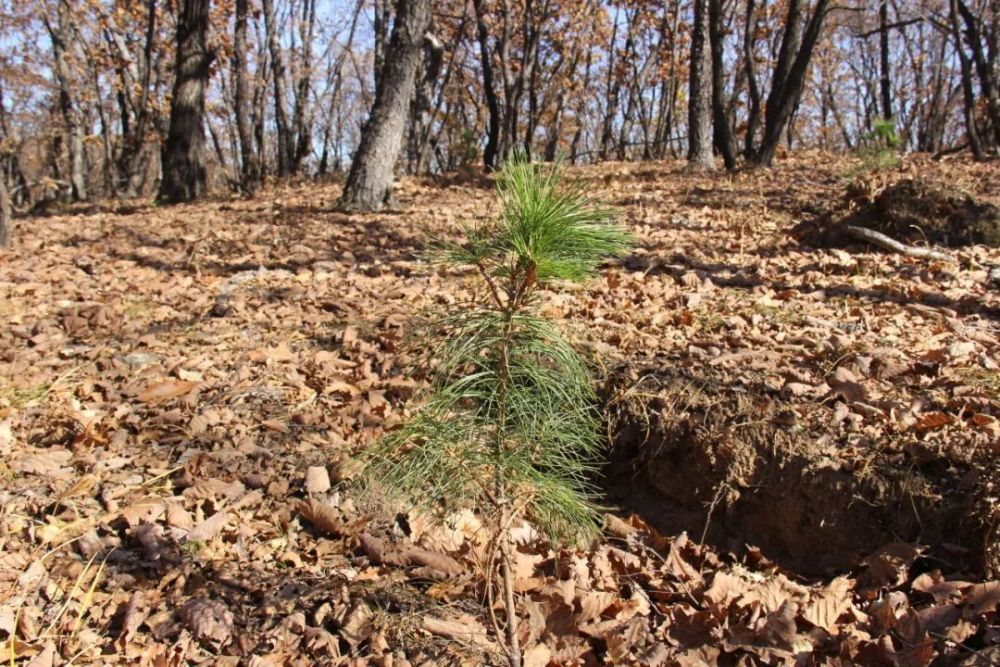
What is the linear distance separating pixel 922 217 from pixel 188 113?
30.0 feet

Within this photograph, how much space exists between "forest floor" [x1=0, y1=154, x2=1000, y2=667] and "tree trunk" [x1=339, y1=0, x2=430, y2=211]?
2.57 m

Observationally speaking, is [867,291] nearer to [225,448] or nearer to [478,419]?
[478,419]

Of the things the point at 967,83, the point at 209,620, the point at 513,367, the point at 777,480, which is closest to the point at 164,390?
the point at 209,620

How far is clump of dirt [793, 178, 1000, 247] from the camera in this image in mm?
5500

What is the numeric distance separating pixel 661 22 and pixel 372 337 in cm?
2125

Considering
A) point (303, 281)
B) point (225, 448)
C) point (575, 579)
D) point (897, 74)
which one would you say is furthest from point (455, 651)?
point (897, 74)

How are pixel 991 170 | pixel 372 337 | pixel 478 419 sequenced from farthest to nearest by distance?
pixel 991 170 < pixel 372 337 < pixel 478 419

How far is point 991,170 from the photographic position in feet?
29.6

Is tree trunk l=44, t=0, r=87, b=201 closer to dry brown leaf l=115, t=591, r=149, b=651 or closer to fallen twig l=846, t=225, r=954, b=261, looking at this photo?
dry brown leaf l=115, t=591, r=149, b=651

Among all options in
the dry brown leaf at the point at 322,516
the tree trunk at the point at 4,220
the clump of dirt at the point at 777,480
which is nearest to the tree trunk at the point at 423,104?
the tree trunk at the point at 4,220

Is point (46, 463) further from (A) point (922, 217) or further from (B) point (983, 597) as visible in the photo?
(A) point (922, 217)

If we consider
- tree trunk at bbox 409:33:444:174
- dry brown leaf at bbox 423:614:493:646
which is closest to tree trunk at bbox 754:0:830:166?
tree trunk at bbox 409:33:444:174

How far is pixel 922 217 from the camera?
556 centimetres

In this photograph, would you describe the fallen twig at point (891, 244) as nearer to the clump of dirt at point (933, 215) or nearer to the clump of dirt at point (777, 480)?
the clump of dirt at point (933, 215)
